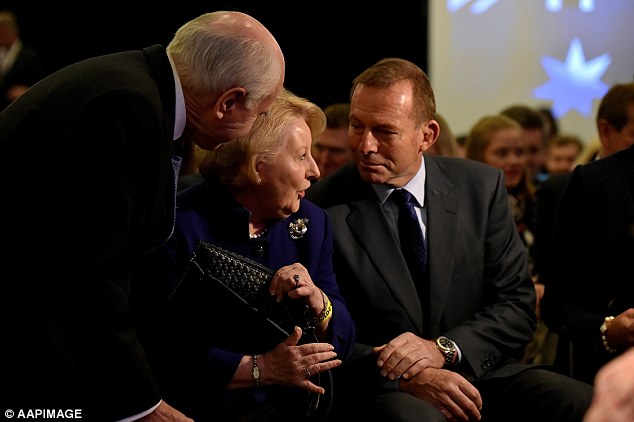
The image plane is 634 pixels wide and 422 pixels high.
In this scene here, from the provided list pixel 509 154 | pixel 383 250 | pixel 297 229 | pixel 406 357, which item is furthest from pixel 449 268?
pixel 509 154

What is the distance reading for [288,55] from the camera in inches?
336

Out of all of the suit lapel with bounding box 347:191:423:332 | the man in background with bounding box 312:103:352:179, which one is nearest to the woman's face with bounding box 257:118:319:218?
the suit lapel with bounding box 347:191:423:332

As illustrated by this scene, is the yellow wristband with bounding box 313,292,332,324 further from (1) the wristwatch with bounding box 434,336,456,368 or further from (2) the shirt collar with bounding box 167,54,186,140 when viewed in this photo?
(2) the shirt collar with bounding box 167,54,186,140

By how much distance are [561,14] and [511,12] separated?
0.40 metres

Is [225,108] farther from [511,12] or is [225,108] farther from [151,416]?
Result: [511,12]

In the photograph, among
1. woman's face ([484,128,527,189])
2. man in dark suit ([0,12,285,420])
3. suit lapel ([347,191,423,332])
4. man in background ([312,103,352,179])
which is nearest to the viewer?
man in dark suit ([0,12,285,420])

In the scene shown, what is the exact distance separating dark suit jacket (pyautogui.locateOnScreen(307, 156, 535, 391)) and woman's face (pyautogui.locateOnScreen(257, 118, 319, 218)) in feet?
1.24

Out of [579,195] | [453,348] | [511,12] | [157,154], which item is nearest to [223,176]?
[157,154]

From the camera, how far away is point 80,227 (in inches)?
79.7

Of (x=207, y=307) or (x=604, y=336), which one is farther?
(x=604, y=336)

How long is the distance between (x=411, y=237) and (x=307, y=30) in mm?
5696

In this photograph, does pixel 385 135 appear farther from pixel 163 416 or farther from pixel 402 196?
pixel 163 416

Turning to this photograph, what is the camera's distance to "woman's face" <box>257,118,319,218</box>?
9.07ft

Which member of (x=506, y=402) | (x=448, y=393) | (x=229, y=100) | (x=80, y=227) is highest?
(x=229, y=100)
